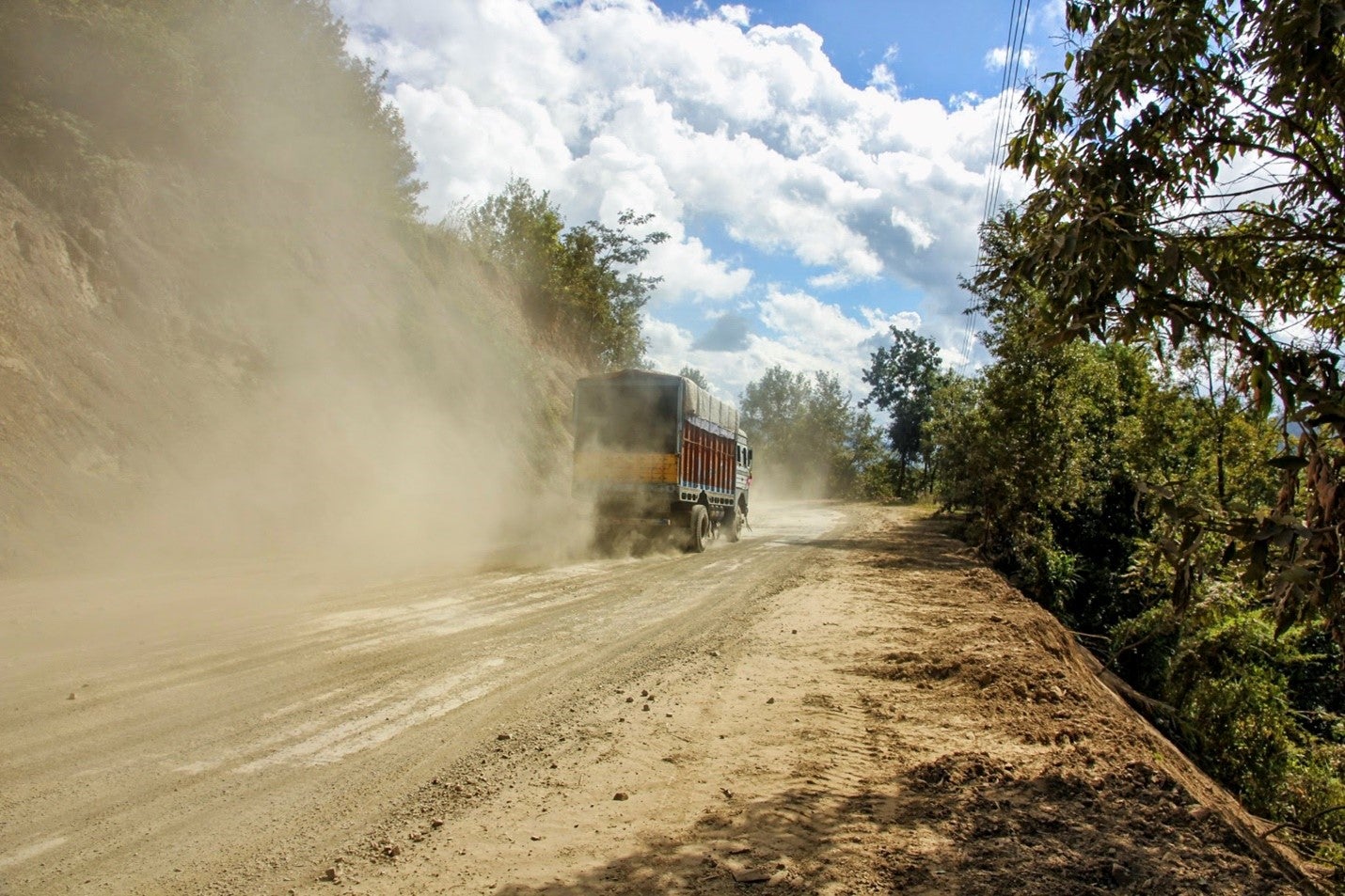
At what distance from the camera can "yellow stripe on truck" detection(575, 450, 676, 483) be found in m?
17.6

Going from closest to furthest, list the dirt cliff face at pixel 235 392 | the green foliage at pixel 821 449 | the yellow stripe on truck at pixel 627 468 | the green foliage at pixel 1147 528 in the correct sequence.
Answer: the green foliage at pixel 1147 528, the dirt cliff face at pixel 235 392, the yellow stripe on truck at pixel 627 468, the green foliage at pixel 821 449

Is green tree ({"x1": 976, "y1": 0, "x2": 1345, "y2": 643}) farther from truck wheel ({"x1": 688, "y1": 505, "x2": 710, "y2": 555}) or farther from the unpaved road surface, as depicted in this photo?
truck wheel ({"x1": 688, "y1": 505, "x2": 710, "y2": 555})

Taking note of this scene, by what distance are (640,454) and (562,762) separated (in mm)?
12648

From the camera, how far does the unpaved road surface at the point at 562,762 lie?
3.90 meters

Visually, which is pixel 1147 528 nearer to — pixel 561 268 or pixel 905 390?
pixel 561 268

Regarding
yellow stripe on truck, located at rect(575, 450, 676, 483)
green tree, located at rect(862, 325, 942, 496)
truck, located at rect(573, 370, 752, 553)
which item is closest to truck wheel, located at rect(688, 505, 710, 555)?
truck, located at rect(573, 370, 752, 553)

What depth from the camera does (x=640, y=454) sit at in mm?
17766

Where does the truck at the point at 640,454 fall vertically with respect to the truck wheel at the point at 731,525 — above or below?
above

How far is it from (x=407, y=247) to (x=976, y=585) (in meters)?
22.7

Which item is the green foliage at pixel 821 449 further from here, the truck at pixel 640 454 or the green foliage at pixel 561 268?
the truck at pixel 640 454

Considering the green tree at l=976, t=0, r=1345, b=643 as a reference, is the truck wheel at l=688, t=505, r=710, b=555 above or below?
below

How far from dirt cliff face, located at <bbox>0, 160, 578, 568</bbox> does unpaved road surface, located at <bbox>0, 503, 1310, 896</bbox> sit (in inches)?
172

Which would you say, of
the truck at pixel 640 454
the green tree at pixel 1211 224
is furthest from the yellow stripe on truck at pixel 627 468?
the green tree at pixel 1211 224

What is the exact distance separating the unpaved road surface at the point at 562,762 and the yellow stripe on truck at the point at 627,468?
7792mm
